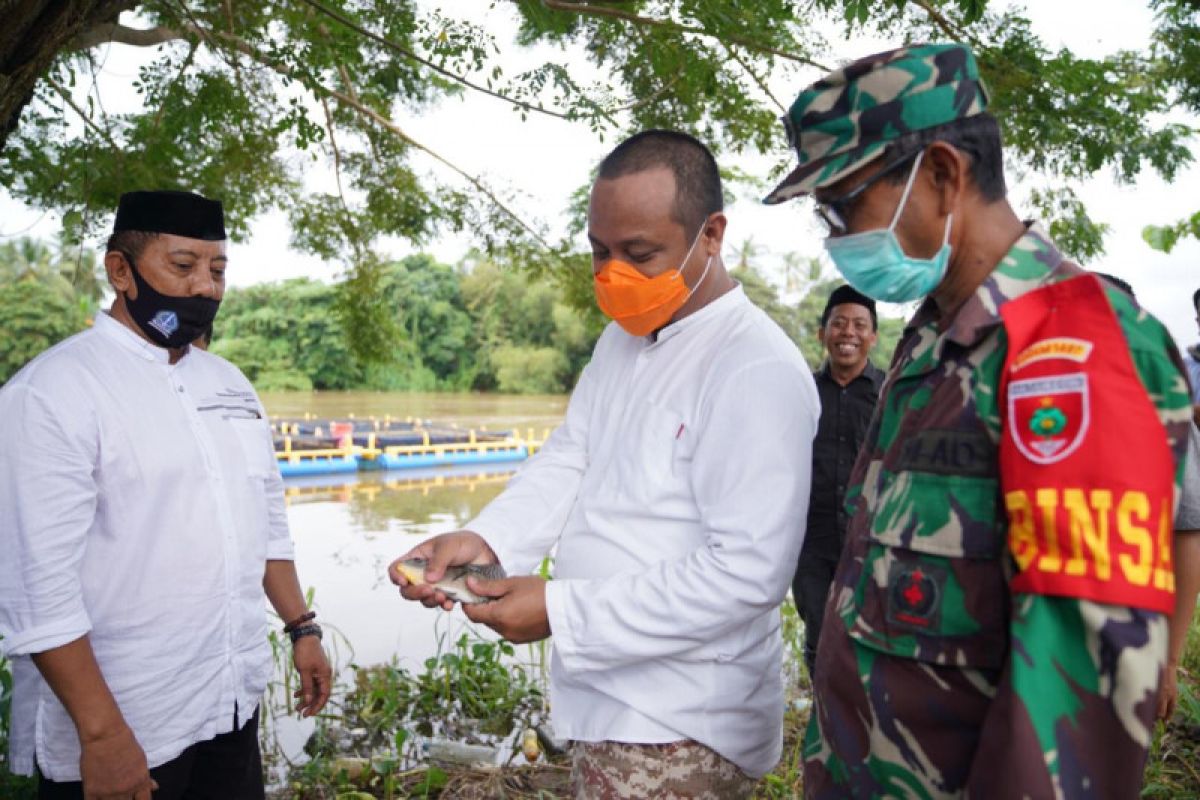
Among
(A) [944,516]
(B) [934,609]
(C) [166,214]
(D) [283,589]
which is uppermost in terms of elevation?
(C) [166,214]

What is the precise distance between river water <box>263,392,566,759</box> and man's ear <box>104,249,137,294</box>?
265 centimetres

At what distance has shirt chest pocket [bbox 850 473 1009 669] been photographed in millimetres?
1079

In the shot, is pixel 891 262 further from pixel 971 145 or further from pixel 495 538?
pixel 495 538

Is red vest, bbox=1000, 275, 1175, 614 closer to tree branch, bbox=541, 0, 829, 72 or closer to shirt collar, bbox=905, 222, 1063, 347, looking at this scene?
shirt collar, bbox=905, 222, 1063, 347

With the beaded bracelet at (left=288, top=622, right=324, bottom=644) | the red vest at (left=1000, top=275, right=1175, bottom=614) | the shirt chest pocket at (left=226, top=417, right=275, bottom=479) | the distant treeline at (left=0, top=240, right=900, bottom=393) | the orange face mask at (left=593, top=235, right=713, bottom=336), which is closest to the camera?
the red vest at (left=1000, top=275, right=1175, bottom=614)

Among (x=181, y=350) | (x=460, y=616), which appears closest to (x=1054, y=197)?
(x=181, y=350)

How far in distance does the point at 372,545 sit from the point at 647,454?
442 inches

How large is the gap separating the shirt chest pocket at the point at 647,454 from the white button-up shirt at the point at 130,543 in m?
1.03

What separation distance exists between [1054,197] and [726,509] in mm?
3440

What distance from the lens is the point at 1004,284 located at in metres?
1.14

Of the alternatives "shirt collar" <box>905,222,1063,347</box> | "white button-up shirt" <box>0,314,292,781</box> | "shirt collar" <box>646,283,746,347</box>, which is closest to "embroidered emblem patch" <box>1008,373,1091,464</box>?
"shirt collar" <box>905,222,1063,347</box>

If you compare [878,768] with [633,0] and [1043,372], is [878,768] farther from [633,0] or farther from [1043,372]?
[633,0]

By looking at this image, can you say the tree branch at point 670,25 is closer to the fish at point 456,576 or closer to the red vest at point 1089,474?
the fish at point 456,576

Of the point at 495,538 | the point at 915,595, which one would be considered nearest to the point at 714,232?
the point at 495,538
